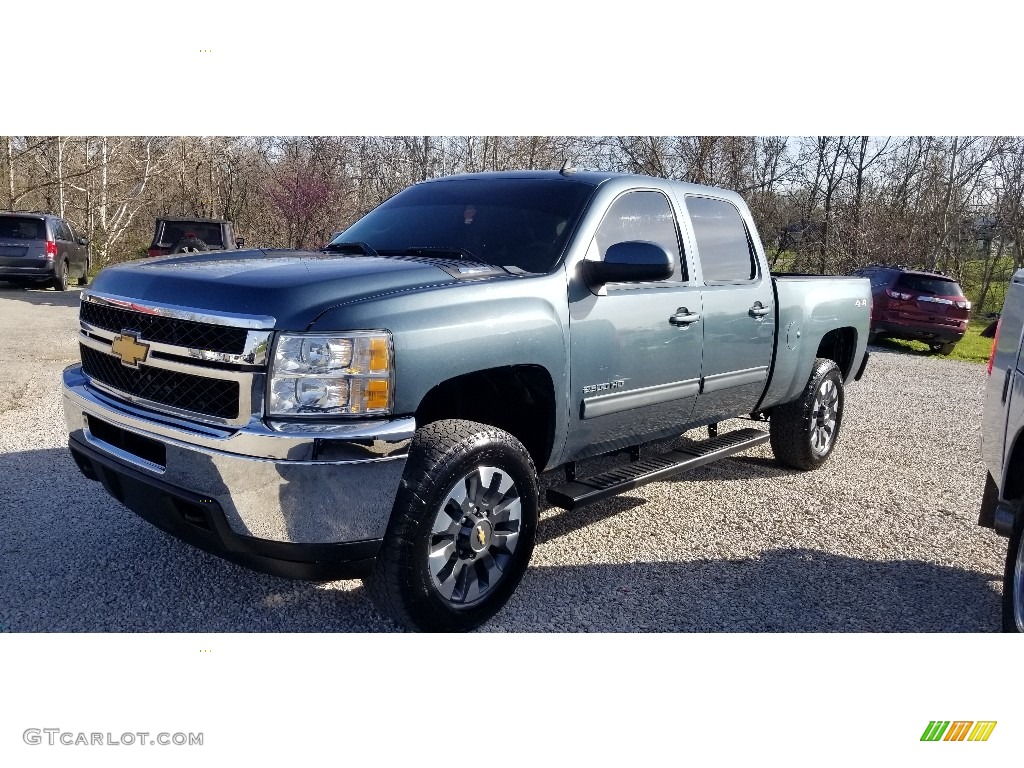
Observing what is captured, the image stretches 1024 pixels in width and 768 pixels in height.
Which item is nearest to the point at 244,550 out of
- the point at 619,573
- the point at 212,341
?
the point at 212,341

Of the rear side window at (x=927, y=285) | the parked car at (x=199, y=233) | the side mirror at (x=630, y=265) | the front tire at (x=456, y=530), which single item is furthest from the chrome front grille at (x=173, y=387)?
the rear side window at (x=927, y=285)

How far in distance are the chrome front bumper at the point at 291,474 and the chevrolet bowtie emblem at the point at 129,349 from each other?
33cm

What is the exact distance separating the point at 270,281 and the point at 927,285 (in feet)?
21.9

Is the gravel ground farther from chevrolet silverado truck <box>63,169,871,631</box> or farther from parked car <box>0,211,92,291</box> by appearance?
parked car <box>0,211,92,291</box>

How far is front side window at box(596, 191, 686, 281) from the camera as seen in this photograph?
392 cm

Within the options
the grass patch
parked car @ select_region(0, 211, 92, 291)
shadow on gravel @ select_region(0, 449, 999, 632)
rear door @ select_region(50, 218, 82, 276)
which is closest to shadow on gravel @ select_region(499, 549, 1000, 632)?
shadow on gravel @ select_region(0, 449, 999, 632)

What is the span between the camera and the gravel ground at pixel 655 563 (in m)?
3.34

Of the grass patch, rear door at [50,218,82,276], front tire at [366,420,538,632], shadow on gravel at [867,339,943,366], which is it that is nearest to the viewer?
front tire at [366,420,538,632]

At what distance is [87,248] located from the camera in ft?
23.2

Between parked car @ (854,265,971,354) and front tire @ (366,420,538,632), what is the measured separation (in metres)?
4.05

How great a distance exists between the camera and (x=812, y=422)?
570 cm

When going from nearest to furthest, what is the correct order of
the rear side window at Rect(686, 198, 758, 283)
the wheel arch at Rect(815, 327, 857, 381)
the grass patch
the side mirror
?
the side mirror → the rear side window at Rect(686, 198, 758, 283) → the wheel arch at Rect(815, 327, 857, 381) → the grass patch

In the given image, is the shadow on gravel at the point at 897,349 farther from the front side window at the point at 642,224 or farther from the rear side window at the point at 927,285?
the front side window at the point at 642,224
